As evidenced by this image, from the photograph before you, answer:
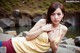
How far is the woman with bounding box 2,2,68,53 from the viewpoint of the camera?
3.12 m

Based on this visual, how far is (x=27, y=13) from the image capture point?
20828 millimetres

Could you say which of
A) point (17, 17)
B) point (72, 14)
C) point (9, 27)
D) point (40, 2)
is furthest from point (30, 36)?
point (40, 2)

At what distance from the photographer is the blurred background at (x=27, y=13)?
1933cm

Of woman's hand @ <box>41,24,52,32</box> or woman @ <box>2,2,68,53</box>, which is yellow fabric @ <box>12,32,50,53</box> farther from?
woman's hand @ <box>41,24,52,32</box>

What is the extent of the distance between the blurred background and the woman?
576 inches

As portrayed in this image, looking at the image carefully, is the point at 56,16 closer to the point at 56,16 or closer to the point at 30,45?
the point at 56,16

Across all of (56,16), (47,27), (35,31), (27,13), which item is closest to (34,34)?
(35,31)

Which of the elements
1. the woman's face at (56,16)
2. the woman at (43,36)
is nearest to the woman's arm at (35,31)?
the woman at (43,36)

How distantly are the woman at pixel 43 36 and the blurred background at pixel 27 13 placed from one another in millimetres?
14625

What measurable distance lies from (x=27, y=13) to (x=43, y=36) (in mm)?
17730

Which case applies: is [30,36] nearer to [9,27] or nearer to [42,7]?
[9,27]

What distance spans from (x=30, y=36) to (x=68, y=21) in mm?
17969

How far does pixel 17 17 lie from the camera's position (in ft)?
66.4

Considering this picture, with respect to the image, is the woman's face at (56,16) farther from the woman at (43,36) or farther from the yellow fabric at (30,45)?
the yellow fabric at (30,45)
